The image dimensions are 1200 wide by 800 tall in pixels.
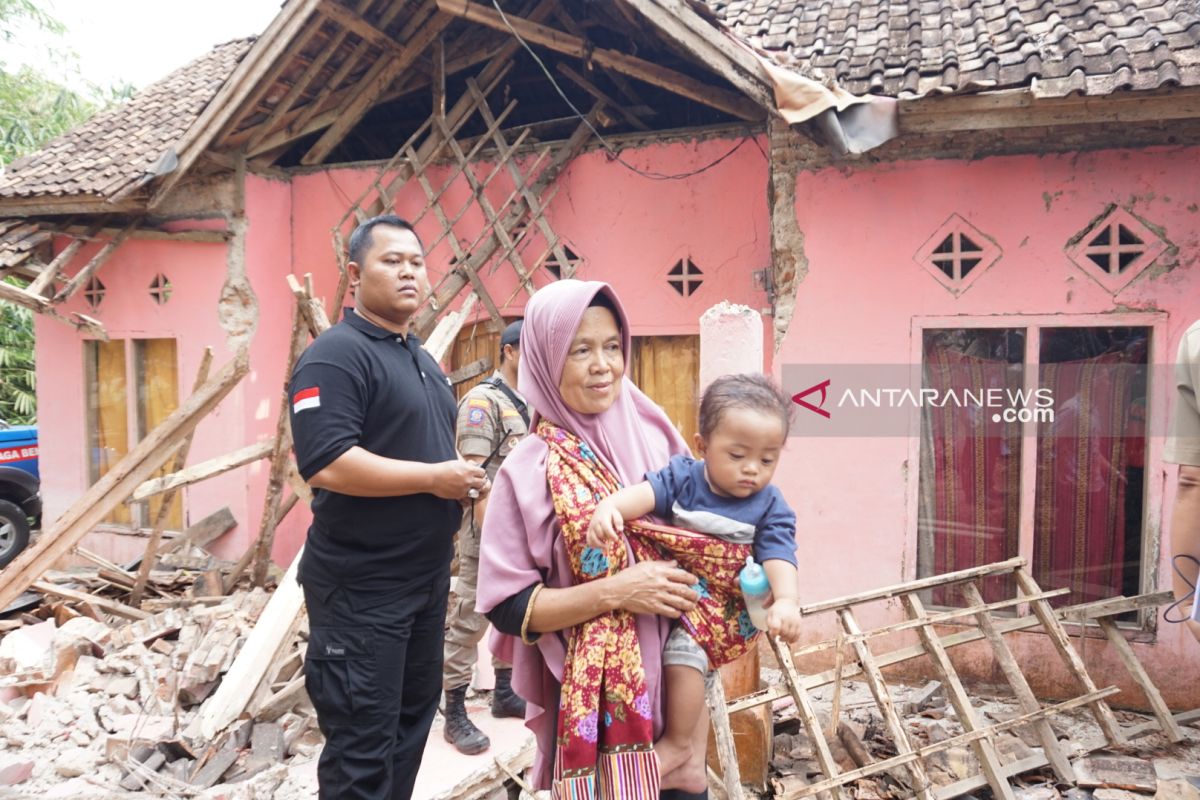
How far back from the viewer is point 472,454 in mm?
3174

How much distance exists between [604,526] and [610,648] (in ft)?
0.92

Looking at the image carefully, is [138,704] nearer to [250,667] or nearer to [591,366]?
[250,667]

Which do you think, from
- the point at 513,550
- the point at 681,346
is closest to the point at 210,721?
the point at 513,550

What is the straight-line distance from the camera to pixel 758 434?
169 cm

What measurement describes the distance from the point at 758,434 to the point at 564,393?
45 cm

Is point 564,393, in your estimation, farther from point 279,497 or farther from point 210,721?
point 279,497

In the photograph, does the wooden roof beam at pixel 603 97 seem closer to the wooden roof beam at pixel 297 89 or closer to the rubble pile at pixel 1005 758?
the wooden roof beam at pixel 297 89

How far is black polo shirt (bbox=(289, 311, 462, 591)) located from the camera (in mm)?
2055

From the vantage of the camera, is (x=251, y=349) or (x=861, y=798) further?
(x=251, y=349)

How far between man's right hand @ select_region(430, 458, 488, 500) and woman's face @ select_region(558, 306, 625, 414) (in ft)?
1.73

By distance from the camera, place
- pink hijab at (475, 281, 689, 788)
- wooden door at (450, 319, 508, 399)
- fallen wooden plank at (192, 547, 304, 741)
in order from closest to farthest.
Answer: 1. pink hijab at (475, 281, 689, 788)
2. fallen wooden plank at (192, 547, 304, 741)
3. wooden door at (450, 319, 508, 399)

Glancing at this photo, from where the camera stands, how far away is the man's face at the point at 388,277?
228 centimetres

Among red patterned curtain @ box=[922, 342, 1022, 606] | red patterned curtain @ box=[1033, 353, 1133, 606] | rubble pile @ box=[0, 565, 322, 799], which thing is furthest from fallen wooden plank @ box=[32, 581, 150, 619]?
red patterned curtain @ box=[1033, 353, 1133, 606]

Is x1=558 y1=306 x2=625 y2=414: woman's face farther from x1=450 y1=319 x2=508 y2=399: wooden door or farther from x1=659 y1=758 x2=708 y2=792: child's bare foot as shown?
x1=450 y1=319 x2=508 y2=399: wooden door
